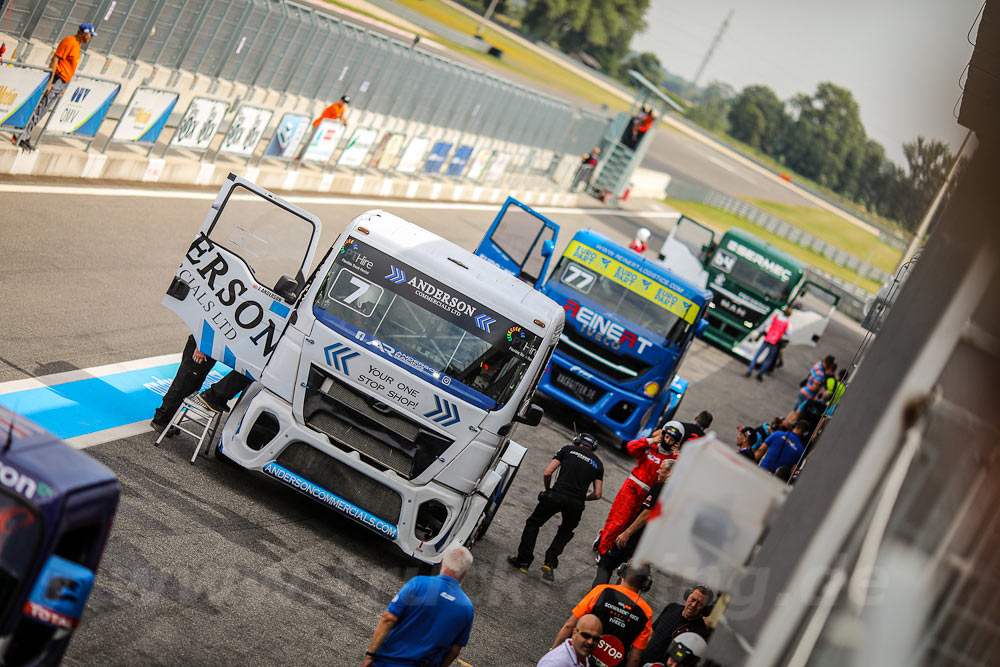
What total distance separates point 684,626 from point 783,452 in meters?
6.57

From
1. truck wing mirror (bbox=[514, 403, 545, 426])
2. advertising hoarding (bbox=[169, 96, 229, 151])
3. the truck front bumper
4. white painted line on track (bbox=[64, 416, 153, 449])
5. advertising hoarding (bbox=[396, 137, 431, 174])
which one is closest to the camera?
white painted line on track (bbox=[64, 416, 153, 449])

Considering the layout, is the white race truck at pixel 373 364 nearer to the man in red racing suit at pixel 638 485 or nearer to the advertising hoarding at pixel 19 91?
the man in red racing suit at pixel 638 485

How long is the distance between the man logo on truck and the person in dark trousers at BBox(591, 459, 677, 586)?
218 inches

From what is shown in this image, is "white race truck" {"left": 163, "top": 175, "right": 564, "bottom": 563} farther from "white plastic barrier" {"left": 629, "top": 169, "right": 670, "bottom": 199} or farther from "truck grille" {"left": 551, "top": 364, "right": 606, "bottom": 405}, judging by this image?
"white plastic barrier" {"left": 629, "top": 169, "right": 670, "bottom": 199}

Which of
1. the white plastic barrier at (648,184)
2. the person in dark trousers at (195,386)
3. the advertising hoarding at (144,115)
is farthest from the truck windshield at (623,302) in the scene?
the white plastic barrier at (648,184)

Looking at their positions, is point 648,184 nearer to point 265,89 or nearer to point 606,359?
point 265,89

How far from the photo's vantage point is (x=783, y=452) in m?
14.4

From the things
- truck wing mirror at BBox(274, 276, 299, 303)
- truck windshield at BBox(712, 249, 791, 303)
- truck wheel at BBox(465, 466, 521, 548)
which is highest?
truck windshield at BBox(712, 249, 791, 303)

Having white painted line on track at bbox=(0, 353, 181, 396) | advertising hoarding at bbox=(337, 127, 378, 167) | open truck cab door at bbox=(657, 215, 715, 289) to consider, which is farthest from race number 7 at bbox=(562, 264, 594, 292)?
open truck cab door at bbox=(657, 215, 715, 289)

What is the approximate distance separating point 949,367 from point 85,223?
12.8 meters

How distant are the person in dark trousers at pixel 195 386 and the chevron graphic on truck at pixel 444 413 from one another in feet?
5.75

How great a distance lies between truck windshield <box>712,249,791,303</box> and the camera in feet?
93.4

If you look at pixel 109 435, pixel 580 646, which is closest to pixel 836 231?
pixel 109 435

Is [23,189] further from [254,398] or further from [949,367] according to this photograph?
[949,367]
